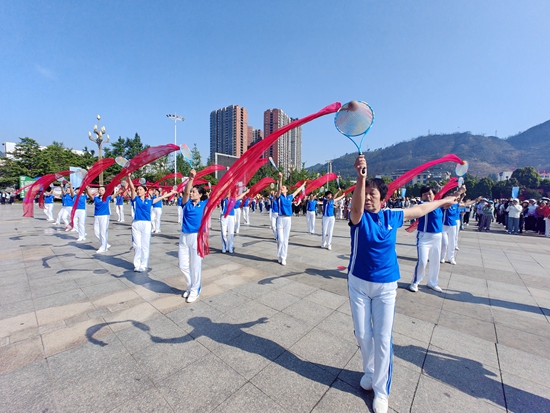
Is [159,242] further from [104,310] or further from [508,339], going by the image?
[508,339]

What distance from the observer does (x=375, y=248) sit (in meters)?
2.45

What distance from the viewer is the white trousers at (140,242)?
629 cm

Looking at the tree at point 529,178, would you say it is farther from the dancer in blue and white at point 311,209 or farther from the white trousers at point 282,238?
the white trousers at point 282,238

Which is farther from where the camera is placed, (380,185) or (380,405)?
(380,185)

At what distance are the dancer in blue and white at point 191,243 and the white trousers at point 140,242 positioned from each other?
2.11 m

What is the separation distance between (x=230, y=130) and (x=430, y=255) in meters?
70.8

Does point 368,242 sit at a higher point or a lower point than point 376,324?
higher

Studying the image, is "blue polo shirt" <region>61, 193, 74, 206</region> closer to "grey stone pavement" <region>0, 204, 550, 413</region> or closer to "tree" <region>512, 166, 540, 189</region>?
"grey stone pavement" <region>0, 204, 550, 413</region>

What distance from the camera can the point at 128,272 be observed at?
630cm

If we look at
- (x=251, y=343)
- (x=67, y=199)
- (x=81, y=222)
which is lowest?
(x=251, y=343)

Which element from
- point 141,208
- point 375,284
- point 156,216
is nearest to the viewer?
point 375,284

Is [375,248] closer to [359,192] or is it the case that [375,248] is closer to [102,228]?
[359,192]

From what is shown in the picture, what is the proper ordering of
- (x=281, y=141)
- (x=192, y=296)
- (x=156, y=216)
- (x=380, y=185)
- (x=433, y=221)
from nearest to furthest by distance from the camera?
(x=380, y=185) → (x=192, y=296) → (x=433, y=221) → (x=156, y=216) → (x=281, y=141)

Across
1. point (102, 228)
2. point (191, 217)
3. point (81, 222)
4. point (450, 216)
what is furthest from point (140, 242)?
point (450, 216)
